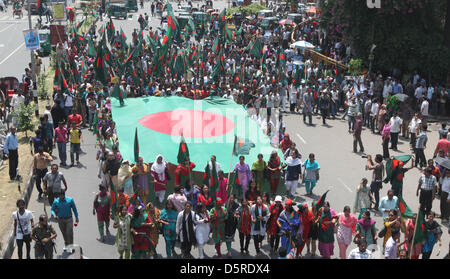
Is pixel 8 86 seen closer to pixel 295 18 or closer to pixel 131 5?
pixel 295 18

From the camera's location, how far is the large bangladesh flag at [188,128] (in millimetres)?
17078

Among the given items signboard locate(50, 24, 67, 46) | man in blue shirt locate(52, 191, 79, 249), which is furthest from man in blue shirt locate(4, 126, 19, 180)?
signboard locate(50, 24, 67, 46)

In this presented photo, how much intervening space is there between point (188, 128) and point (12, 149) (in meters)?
4.79

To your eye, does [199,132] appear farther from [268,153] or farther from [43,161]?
[43,161]

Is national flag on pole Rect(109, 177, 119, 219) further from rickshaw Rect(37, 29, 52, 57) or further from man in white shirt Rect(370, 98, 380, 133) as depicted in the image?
rickshaw Rect(37, 29, 52, 57)

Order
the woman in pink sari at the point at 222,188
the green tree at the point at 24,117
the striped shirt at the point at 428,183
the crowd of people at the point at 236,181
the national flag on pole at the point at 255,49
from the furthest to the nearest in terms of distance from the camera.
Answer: the national flag on pole at the point at 255,49 < the green tree at the point at 24,117 < the striped shirt at the point at 428,183 < the woman in pink sari at the point at 222,188 < the crowd of people at the point at 236,181

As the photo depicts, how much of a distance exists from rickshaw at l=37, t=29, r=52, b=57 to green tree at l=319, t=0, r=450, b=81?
19.3 m

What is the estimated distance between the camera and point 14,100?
901 inches

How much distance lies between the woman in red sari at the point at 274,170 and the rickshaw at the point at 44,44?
2816cm

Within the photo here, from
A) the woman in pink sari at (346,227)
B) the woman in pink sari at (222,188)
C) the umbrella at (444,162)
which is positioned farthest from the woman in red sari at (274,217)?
the umbrella at (444,162)

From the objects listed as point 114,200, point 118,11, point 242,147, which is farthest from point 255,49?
point 118,11

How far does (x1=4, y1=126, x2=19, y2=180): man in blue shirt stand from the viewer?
56.0 ft

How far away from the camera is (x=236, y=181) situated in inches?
617

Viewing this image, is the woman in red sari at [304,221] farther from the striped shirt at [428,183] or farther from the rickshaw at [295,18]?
the rickshaw at [295,18]
